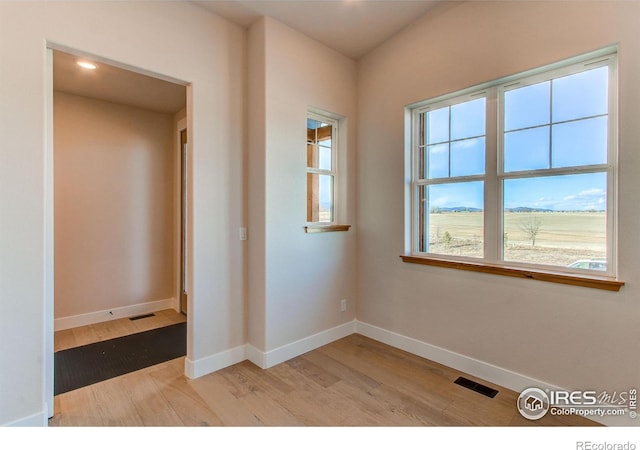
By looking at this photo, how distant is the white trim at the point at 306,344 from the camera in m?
2.68

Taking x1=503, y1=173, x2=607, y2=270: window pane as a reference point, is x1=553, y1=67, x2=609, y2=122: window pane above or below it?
above

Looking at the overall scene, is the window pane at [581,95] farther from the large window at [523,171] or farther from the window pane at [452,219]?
the window pane at [452,219]

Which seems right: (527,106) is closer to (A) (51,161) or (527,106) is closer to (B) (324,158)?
(B) (324,158)

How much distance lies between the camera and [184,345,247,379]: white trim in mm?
2490

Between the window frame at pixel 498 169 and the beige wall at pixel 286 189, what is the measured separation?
0.83 metres

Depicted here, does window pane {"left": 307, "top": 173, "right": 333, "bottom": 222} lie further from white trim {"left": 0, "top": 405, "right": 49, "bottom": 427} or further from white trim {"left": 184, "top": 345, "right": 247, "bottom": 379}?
white trim {"left": 0, "top": 405, "right": 49, "bottom": 427}

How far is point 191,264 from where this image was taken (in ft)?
8.23

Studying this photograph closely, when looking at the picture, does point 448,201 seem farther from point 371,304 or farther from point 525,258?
point 371,304

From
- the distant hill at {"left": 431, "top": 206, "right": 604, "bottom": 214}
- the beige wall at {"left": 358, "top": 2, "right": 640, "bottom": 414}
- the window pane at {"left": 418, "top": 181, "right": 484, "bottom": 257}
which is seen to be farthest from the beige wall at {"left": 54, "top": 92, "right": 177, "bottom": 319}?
the distant hill at {"left": 431, "top": 206, "right": 604, "bottom": 214}

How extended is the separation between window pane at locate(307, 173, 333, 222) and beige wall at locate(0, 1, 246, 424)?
0.70 metres

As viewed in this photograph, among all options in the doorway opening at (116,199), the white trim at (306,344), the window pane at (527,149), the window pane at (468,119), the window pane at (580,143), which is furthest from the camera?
the doorway opening at (116,199)

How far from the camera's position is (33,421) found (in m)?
1.82

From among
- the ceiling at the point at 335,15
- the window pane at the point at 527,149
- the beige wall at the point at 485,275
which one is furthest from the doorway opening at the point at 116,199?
the window pane at the point at 527,149

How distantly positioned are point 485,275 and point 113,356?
11.0ft
